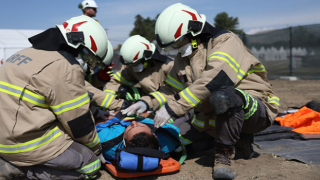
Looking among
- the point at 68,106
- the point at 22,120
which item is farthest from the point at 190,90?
the point at 22,120

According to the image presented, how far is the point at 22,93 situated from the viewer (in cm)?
237

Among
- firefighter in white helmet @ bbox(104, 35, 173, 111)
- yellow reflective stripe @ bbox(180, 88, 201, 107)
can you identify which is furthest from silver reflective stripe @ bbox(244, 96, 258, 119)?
firefighter in white helmet @ bbox(104, 35, 173, 111)

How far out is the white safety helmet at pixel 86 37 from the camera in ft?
8.84

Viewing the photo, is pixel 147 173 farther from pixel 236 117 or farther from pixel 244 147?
pixel 244 147

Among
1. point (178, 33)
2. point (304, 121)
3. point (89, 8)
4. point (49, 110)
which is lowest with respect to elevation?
point (304, 121)

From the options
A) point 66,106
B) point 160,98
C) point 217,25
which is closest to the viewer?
point 66,106

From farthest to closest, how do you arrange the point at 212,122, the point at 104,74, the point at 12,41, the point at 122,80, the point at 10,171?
1. the point at 12,41
2. the point at 104,74
3. the point at 122,80
4. the point at 212,122
5. the point at 10,171

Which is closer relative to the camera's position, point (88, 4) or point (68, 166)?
point (68, 166)

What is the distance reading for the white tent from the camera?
A: 12.3 metres

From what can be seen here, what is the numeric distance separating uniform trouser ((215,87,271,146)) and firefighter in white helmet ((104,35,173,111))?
2139 millimetres

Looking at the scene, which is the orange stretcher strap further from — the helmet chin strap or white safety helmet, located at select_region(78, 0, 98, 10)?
white safety helmet, located at select_region(78, 0, 98, 10)

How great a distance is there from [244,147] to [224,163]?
0.57 m

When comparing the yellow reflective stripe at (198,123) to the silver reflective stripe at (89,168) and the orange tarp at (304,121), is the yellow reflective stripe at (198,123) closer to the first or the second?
the silver reflective stripe at (89,168)

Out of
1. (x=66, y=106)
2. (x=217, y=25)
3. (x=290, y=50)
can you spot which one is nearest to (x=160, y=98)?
(x=66, y=106)
